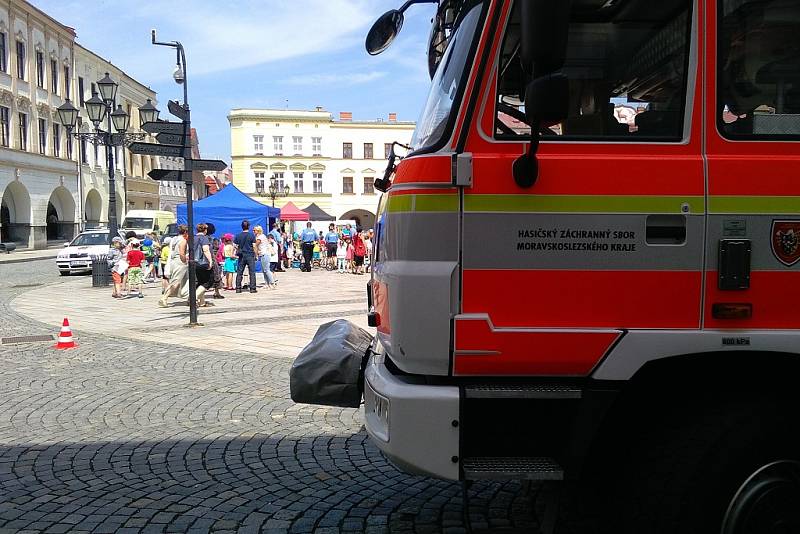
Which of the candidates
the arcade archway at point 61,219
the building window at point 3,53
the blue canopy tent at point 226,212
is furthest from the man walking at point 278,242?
the arcade archway at point 61,219

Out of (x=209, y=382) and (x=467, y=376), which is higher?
(x=467, y=376)

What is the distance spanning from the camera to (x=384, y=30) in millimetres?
3930

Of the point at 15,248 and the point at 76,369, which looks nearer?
the point at 76,369

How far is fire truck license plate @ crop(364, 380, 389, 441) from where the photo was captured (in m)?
2.60

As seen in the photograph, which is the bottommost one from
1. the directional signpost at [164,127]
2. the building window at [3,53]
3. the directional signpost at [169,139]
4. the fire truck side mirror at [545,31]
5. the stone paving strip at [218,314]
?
the stone paving strip at [218,314]

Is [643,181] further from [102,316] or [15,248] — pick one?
[15,248]

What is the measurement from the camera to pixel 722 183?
2.45 metres

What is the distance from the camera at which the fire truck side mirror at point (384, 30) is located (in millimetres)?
3896

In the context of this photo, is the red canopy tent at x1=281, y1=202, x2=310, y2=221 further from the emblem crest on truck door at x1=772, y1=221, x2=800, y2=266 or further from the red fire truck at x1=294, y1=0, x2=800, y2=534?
the emblem crest on truck door at x1=772, y1=221, x2=800, y2=266

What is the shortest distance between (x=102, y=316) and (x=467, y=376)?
11.1 metres

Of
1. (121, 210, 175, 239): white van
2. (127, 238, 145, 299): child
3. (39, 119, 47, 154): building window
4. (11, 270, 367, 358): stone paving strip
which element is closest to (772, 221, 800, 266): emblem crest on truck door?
(11, 270, 367, 358): stone paving strip

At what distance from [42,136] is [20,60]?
5.09 metres

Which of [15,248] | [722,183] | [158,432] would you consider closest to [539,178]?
[722,183]

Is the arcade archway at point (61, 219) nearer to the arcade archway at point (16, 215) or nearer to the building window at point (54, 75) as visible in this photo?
the arcade archway at point (16, 215)
